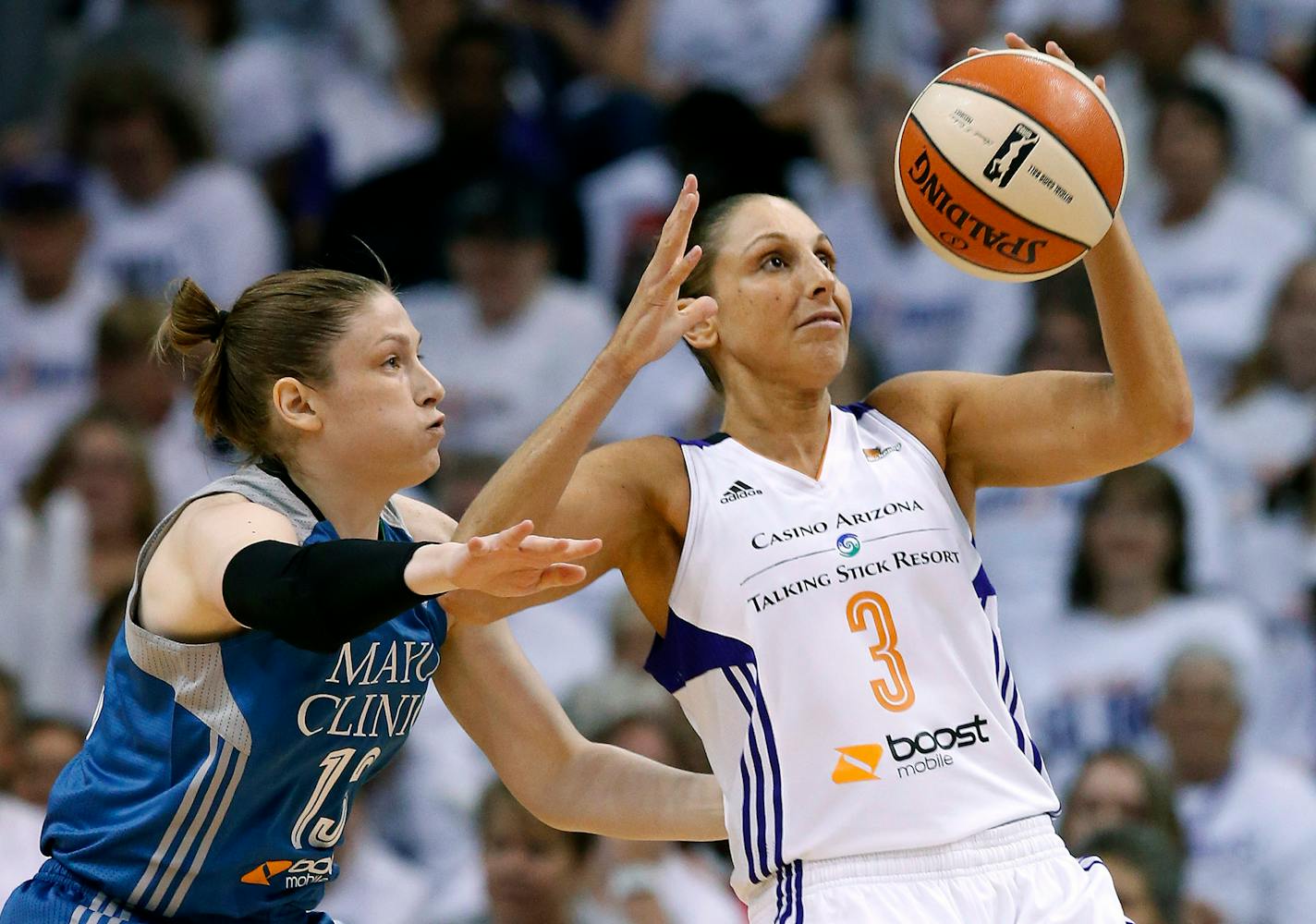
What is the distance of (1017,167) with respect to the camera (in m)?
4.16

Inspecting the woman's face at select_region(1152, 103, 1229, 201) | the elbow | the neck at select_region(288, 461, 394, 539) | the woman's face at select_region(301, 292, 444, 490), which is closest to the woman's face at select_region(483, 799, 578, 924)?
the neck at select_region(288, 461, 394, 539)

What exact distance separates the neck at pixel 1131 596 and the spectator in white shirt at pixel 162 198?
16.3 feet

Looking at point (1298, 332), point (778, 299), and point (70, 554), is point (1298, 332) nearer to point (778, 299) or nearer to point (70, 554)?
point (778, 299)

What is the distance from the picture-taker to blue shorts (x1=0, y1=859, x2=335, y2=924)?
389cm

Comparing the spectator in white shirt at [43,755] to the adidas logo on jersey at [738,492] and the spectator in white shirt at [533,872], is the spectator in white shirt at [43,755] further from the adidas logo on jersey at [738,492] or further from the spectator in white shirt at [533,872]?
the adidas logo on jersey at [738,492]

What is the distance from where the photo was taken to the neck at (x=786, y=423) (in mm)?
4492

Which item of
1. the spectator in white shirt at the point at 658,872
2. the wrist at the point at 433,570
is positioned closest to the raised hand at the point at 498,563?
the wrist at the point at 433,570

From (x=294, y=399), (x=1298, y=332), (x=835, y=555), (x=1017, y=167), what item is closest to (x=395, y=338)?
(x=294, y=399)

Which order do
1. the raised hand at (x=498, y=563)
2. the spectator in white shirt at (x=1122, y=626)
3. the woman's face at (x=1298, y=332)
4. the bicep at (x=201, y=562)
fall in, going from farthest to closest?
the woman's face at (x=1298, y=332), the spectator in white shirt at (x=1122, y=626), the bicep at (x=201, y=562), the raised hand at (x=498, y=563)

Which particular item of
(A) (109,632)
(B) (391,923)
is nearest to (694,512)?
(B) (391,923)

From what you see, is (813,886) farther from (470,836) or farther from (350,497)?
(470,836)

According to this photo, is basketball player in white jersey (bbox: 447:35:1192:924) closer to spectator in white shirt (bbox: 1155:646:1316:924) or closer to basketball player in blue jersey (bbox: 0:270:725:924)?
basketball player in blue jersey (bbox: 0:270:725:924)

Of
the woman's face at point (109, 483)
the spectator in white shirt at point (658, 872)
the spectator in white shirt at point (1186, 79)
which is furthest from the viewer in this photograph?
the spectator in white shirt at point (1186, 79)

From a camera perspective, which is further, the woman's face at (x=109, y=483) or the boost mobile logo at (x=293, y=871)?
the woman's face at (x=109, y=483)
